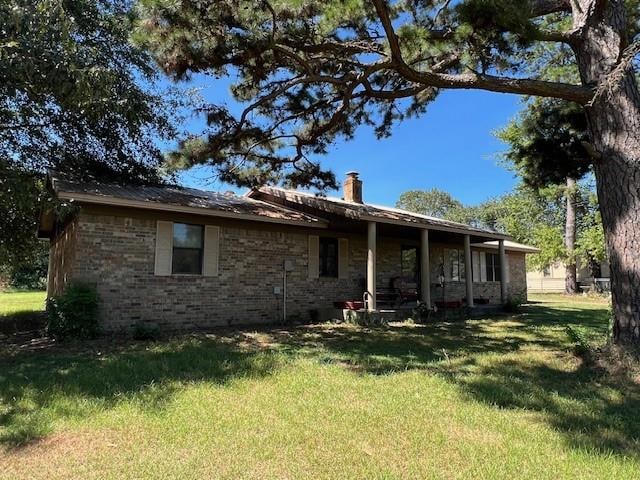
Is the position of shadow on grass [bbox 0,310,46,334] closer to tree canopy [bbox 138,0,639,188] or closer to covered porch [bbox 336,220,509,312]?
tree canopy [bbox 138,0,639,188]

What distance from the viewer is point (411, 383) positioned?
5488 mm

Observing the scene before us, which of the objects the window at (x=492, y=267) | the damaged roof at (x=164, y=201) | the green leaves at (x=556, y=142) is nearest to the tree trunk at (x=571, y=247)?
the window at (x=492, y=267)

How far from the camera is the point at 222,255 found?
36.8 ft

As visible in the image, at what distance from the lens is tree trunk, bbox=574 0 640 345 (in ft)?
20.7

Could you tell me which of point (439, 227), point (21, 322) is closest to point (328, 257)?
point (439, 227)

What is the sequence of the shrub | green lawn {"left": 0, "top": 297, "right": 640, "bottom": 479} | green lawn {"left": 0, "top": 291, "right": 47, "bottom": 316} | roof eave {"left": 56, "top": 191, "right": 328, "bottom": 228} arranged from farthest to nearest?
green lawn {"left": 0, "top": 291, "right": 47, "bottom": 316} → the shrub → roof eave {"left": 56, "top": 191, "right": 328, "bottom": 228} → green lawn {"left": 0, "top": 297, "right": 640, "bottom": 479}

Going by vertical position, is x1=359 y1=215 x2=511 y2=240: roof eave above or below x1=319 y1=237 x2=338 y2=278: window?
above

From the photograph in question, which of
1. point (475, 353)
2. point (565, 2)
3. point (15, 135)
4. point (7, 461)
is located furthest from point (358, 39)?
point (15, 135)

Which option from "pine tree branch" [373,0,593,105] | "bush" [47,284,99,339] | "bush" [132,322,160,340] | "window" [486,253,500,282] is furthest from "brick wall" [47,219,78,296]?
"window" [486,253,500,282]

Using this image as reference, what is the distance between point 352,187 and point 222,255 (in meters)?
7.48

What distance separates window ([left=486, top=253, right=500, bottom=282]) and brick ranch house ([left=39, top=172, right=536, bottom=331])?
175 inches

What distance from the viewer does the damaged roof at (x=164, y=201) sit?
9016 millimetres

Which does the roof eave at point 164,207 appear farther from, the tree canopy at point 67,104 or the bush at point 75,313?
the bush at point 75,313

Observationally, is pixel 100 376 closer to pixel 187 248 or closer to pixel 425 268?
pixel 187 248
